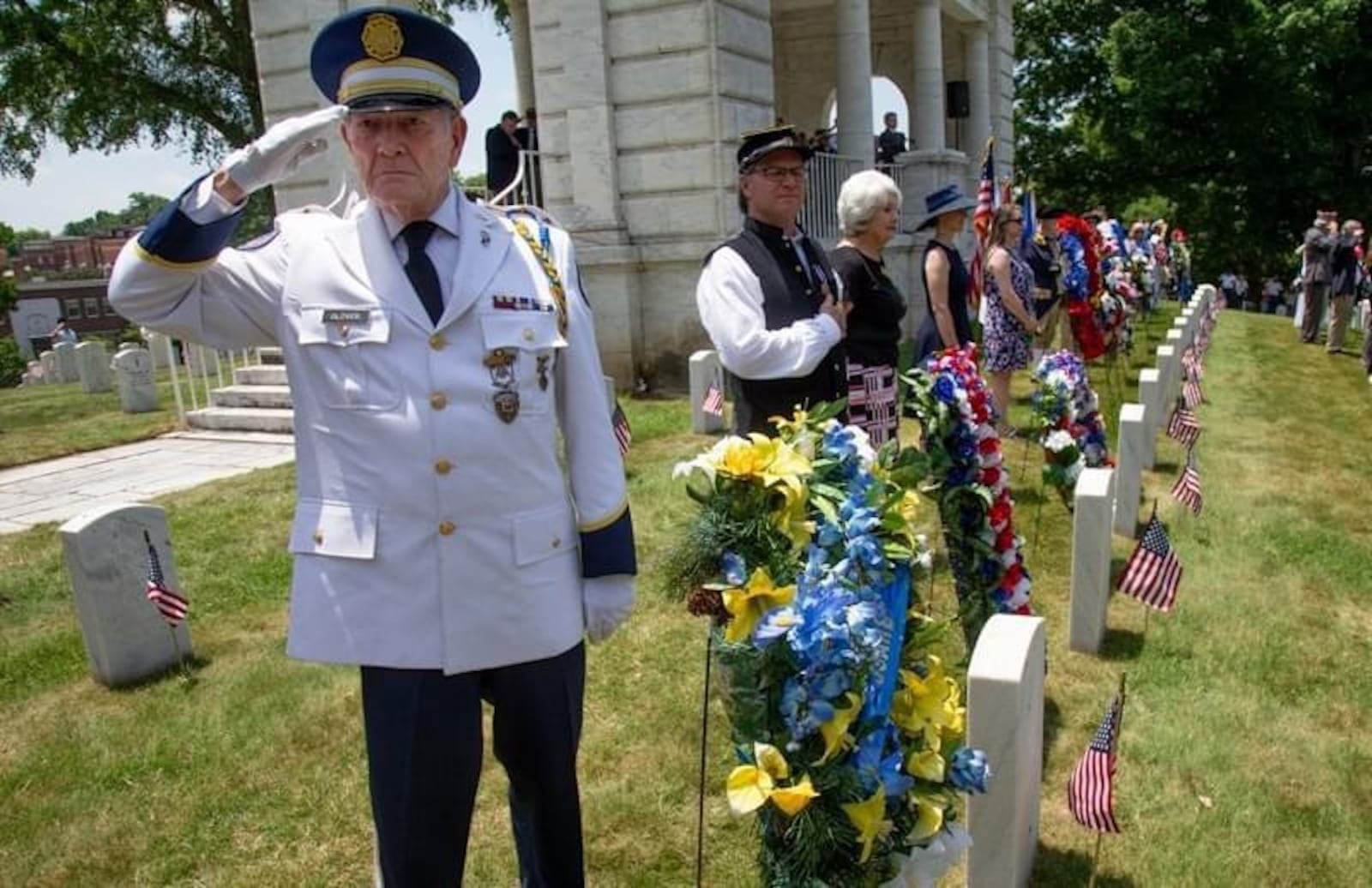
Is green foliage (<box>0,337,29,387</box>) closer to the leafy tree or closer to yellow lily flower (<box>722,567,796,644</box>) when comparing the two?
the leafy tree

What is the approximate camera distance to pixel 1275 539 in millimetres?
6512

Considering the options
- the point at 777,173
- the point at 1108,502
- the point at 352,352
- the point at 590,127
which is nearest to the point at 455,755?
the point at 352,352

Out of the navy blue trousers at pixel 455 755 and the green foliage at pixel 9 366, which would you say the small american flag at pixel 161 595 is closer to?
the navy blue trousers at pixel 455 755

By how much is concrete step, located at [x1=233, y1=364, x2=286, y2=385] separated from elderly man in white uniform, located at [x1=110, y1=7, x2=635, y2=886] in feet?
33.3

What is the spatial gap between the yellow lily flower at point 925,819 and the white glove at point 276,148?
205 cm

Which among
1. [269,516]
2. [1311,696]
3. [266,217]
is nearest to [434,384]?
[1311,696]

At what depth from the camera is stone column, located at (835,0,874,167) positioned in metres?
14.3

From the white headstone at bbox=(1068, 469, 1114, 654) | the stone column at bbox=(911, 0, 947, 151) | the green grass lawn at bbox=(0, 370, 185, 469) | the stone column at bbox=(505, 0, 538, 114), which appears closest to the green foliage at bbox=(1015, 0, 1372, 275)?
the stone column at bbox=(911, 0, 947, 151)

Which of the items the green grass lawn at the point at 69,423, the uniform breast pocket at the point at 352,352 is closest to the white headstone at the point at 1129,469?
Result: the uniform breast pocket at the point at 352,352

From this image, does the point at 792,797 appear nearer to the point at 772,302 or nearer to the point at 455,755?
the point at 455,755

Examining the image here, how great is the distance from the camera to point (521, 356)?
2293 mm

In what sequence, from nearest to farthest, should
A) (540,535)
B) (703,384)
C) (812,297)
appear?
1. (540,535)
2. (812,297)
3. (703,384)

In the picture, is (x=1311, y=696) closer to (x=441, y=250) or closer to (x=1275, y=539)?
(x=1275, y=539)

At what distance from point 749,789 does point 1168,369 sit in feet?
26.6
